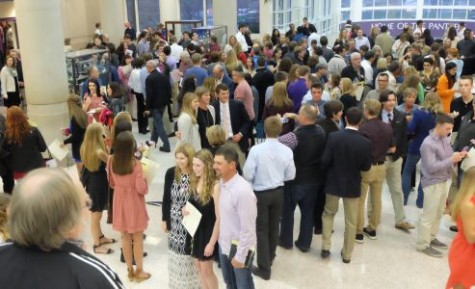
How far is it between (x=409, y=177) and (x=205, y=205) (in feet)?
11.4

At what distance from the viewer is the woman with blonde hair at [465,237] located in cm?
310

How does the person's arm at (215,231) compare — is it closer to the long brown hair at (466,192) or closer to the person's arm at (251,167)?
the person's arm at (251,167)

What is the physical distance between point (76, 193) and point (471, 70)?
37.5ft

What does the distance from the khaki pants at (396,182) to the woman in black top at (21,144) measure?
13.5 feet

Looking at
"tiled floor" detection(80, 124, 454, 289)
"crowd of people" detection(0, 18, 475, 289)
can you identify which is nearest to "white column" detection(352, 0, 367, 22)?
"crowd of people" detection(0, 18, 475, 289)

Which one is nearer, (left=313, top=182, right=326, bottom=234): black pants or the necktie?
(left=313, top=182, right=326, bottom=234): black pants

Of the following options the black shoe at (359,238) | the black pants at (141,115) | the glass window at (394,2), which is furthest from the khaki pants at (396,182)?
the glass window at (394,2)

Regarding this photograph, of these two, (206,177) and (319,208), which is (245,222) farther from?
(319,208)

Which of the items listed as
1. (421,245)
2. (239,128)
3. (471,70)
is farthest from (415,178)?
(471,70)

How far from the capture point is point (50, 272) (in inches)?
59.7

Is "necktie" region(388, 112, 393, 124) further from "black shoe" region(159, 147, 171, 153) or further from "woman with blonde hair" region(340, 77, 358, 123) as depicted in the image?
"black shoe" region(159, 147, 171, 153)

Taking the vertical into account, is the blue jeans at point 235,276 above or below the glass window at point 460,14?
below

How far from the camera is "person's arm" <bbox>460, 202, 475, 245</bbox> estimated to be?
10.1 feet

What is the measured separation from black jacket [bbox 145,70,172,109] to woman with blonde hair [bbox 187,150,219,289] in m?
4.64
